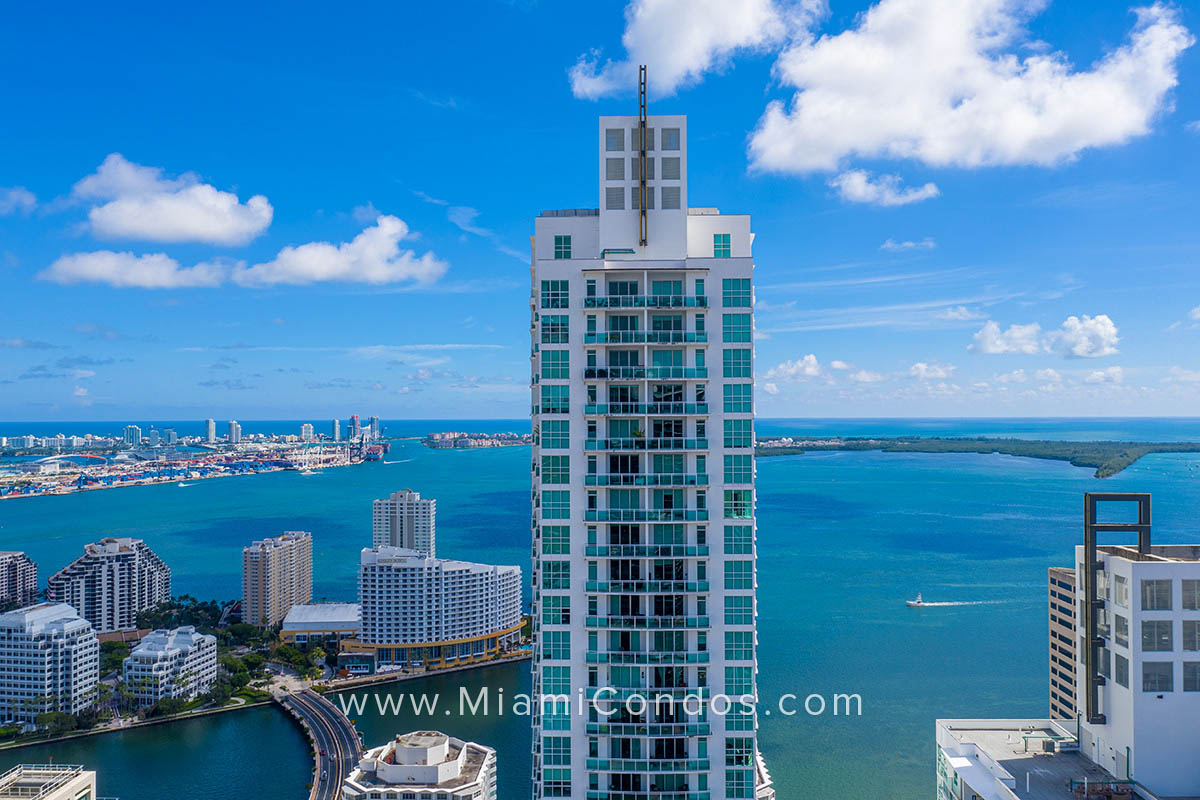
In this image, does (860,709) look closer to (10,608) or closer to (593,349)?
(593,349)

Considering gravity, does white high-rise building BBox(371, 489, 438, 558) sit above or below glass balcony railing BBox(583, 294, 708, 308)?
below

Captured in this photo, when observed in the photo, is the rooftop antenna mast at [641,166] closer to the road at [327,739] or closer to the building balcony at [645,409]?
the building balcony at [645,409]

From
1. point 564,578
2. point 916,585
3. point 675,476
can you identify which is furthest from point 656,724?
point 916,585

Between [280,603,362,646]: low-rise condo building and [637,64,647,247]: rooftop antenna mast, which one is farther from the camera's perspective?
[280,603,362,646]: low-rise condo building

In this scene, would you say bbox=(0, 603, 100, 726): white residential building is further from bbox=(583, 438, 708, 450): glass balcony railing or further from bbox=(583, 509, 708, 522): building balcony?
bbox=(583, 438, 708, 450): glass balcony railing

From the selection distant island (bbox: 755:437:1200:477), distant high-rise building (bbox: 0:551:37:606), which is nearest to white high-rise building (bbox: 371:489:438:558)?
distant high-rise building (bbox: 0:551:37:606)

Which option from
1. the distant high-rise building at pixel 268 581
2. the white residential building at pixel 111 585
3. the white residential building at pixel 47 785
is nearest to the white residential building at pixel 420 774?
the white residential building at pixel 47 785

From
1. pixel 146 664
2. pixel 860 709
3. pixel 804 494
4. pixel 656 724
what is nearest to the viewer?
pixel 656 724
